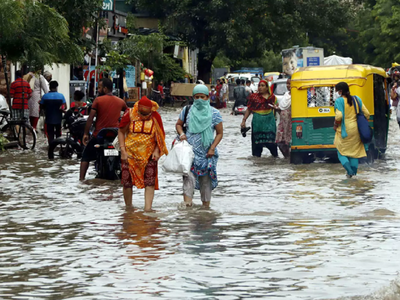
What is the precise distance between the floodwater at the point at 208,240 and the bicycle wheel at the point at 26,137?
19.5 ft

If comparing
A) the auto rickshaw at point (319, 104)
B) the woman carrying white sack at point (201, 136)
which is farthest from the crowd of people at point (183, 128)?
the auto rickshaw at point (319, 104)

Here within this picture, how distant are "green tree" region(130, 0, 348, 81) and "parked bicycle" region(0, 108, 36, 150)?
3377 centimetres

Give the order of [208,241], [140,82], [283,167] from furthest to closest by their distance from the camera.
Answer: [140,82]
[283,167]
[208,241]

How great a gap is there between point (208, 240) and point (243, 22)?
1875 inches

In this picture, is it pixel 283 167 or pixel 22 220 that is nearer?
pixel 22 220

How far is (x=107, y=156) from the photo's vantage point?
14875 mm

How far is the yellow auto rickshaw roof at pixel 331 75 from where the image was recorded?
57.5ft

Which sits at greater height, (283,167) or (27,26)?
(27,26)

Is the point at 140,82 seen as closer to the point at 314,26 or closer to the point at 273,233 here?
the point at 314,26

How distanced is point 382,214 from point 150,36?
41.2 metres

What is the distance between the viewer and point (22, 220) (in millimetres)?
10562

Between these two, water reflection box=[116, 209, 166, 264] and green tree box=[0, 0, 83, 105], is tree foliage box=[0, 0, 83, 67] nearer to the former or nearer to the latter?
green tree box=[0, 0, 83, 105]

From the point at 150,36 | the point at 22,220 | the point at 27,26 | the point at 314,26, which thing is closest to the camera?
the point at 22,220

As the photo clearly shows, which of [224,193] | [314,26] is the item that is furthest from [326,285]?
[314,26]
